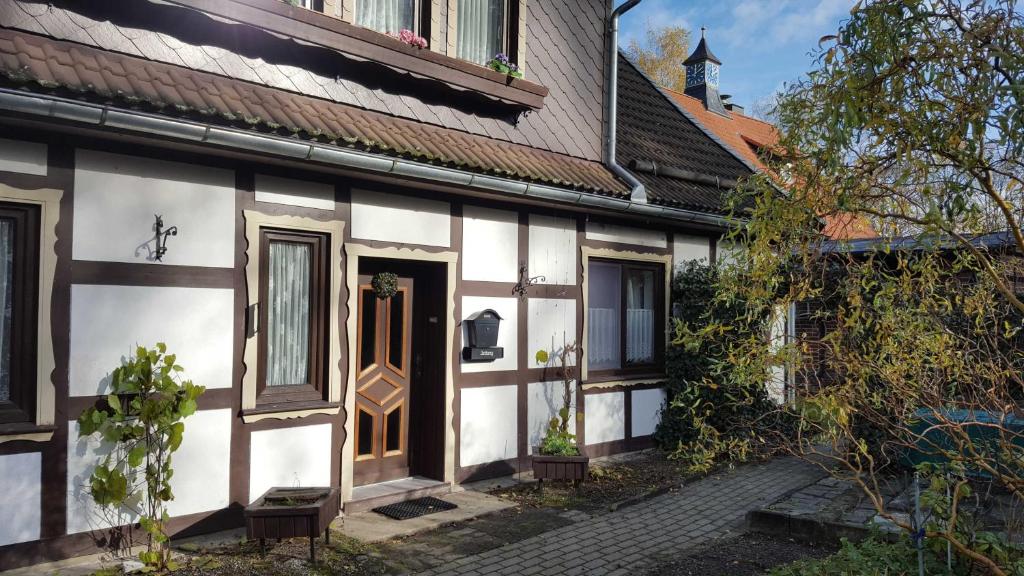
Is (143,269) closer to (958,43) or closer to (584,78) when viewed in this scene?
(958,43)

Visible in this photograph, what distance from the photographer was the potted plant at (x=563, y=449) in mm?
7156

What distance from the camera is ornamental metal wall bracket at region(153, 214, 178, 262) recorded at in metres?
5.29

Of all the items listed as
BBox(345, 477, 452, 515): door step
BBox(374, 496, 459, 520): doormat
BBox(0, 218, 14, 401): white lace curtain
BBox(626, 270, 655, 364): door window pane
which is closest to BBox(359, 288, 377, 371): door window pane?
BBox(345, 477, 452, 515): door step

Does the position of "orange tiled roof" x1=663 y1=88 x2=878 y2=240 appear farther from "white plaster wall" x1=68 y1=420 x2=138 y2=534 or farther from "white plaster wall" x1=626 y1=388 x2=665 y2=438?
"white plaster wall" x1=68 y1=420 x2=138 y2=534

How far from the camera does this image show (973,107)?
119 inches

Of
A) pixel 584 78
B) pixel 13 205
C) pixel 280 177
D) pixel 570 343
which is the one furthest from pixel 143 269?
pixel 584 78

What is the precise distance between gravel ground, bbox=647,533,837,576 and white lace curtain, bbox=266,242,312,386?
320 centimetres

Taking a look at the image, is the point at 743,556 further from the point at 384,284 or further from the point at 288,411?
the point at 384,284

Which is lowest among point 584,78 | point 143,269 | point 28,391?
point 28,391

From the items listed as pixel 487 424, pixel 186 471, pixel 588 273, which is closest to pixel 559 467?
pixel 487 424

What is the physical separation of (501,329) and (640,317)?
95.5 inches

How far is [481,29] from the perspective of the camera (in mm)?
8078

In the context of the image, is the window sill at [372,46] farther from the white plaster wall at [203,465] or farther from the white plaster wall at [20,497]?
the white plaster wall at [20,497]

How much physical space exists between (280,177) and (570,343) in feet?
12.2
